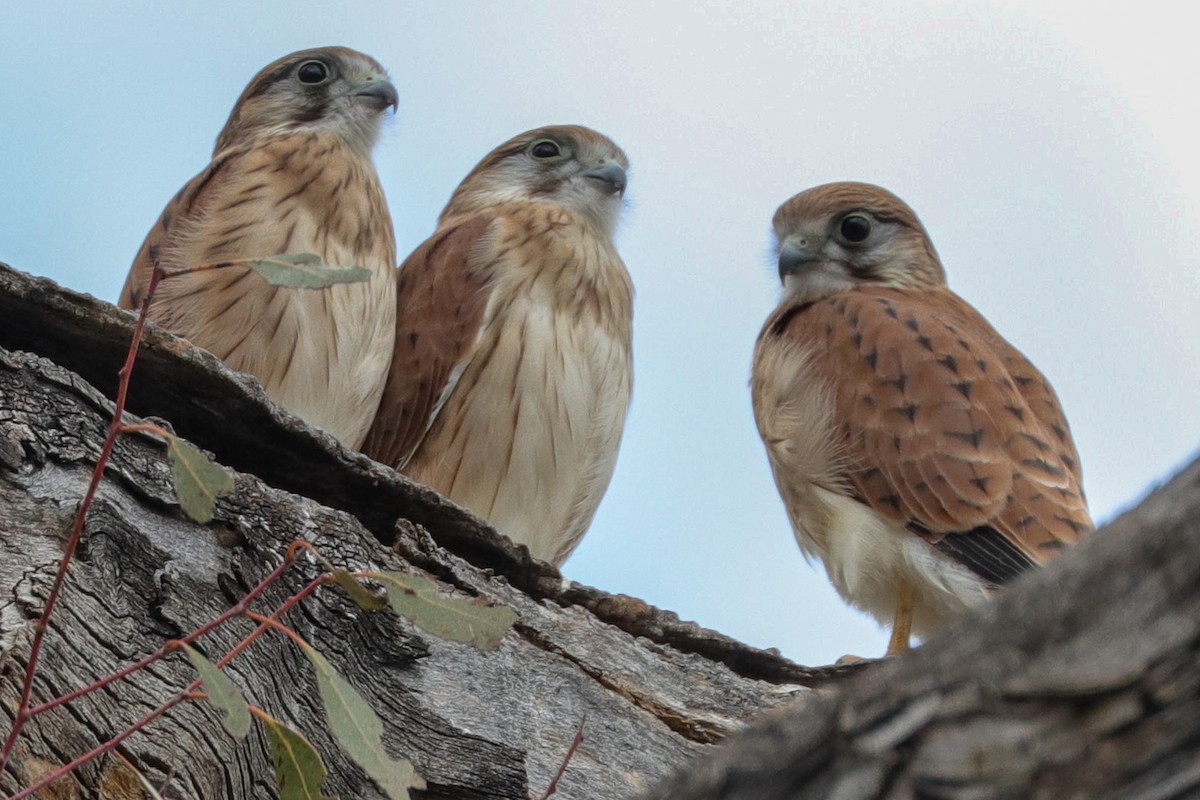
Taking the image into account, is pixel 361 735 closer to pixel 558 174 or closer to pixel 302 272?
pixel 302 272

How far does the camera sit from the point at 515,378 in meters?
5.30

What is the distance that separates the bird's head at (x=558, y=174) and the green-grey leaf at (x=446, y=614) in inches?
142

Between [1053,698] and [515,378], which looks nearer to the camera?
[1053,698]

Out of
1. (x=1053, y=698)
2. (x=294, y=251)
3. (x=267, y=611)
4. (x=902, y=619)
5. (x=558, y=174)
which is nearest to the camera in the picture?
(x=1053, y=698)

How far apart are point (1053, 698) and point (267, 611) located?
2262mm

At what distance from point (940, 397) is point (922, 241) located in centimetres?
150

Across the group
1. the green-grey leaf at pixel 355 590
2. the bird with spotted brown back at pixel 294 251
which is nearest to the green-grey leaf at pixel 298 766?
the green-grey leaf at pixel 355 590

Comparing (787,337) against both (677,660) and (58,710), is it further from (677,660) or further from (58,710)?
(58,710)

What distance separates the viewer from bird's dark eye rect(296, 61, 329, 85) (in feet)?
20.2

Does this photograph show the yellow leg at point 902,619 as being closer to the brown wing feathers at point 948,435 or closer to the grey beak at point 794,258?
the brown wing feathers at point 948,435

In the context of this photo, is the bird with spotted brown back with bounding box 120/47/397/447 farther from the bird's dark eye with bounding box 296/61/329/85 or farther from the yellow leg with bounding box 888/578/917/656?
the yellow leg with bounding box 888/578/917/656

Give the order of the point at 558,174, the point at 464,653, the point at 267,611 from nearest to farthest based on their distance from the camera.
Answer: the point at 267,611, the point at 464,653, the point at 558,174

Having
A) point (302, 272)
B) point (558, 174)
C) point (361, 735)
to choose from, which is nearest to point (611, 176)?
point (558, 174)

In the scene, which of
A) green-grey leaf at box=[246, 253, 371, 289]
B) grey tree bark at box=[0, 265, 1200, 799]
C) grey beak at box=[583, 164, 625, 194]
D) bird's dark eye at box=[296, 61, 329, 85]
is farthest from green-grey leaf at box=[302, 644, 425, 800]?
bird's dark eye at box=[296, 61, 329, 85]
